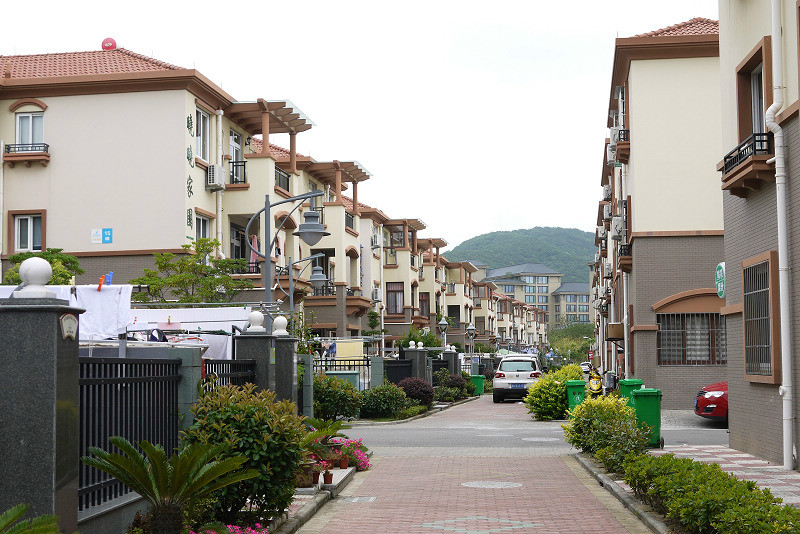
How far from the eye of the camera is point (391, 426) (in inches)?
1040

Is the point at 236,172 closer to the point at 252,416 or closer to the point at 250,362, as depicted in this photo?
the point at 250,362

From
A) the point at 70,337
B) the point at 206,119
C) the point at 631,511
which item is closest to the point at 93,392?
the point at 70,337

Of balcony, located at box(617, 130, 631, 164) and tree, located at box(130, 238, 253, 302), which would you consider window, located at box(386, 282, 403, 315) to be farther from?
tree, located at box(130, 238, 253, 302)

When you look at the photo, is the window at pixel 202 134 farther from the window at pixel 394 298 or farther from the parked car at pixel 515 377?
the window at pixel 394 298

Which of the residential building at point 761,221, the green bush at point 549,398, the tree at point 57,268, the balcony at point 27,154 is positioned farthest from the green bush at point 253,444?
the balcony at point 27,154

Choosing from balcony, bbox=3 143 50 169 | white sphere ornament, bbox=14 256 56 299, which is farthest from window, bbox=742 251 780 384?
balcony, bbox=3 143 50 169

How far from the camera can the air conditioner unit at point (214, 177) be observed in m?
34.2

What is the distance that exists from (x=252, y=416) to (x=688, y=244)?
904 inches

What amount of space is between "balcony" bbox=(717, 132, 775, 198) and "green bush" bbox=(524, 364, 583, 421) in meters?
11.2

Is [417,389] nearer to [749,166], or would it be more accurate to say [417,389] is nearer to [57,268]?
[57,268]

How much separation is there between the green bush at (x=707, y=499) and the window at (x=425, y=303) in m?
72.3

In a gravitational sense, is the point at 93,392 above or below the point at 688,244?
below

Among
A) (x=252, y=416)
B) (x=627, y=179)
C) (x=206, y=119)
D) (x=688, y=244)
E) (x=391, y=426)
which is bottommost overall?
(x=391, y=426)

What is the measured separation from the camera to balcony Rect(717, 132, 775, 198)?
14961 millimetres
